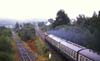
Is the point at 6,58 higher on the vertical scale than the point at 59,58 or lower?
higher

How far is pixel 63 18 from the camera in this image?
297 feet

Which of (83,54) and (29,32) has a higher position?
(83,54)

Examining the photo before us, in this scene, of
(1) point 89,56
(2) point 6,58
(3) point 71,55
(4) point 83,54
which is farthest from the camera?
(3) point 71,55

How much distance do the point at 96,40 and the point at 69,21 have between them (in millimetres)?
60345

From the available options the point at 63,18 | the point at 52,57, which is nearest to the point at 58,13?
the point at 63,18

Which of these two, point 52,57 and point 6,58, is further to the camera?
point 52,57

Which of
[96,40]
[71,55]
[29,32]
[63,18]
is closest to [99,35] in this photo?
[96,40]

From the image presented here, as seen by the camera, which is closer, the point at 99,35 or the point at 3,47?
the point at 99,35

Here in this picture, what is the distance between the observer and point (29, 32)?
97.8m

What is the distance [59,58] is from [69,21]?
50997 mm

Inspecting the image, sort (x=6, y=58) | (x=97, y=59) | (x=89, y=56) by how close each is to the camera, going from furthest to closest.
→ 1. (x=6, y=58)
2. (x=89, y=56)
3. (x=97, y=59)

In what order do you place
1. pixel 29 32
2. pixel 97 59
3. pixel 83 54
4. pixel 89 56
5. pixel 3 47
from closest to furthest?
pixel 97 59, pixel 89 56, pixel 83 54, pixel 3 47, pixel 29 32

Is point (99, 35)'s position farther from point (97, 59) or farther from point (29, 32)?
point (29, 32)

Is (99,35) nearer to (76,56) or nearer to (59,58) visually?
(76,56)
